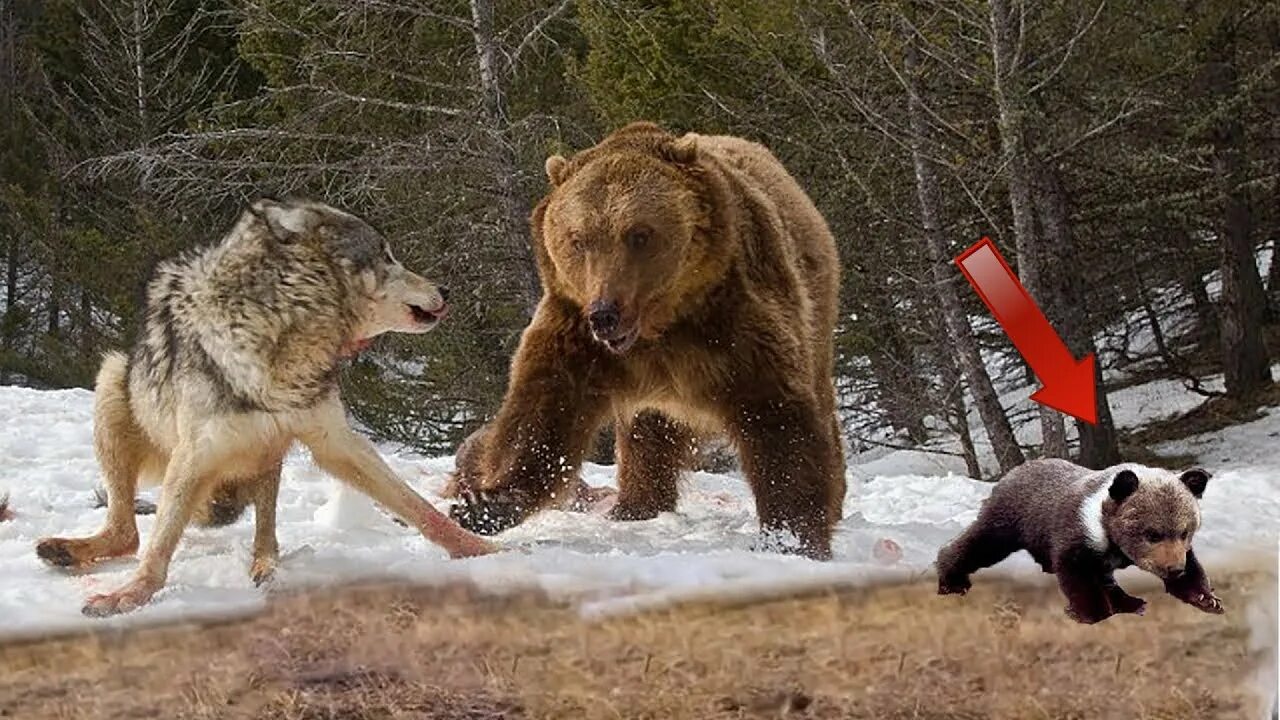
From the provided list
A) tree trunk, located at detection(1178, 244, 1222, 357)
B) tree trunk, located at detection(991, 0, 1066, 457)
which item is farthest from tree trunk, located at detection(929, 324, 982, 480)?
tree trunk, located at detection(1178, 244, 1222, 357)

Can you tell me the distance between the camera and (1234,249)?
35.7 feet

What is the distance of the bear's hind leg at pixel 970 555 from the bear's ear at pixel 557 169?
6.28ft

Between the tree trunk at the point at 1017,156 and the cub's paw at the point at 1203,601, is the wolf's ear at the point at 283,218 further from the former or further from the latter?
the tree trunk at the point at 1017,156

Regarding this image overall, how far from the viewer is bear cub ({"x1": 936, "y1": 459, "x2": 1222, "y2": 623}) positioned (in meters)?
2.94

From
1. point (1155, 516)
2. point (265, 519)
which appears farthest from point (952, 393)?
point (1155, 516)

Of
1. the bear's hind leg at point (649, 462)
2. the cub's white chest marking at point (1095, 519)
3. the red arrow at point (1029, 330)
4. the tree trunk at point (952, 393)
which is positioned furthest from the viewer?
the tree trunk at point (952, 393)

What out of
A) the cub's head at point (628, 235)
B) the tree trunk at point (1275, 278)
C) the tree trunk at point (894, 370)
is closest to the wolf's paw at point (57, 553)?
the cub's head at point (628, 235)

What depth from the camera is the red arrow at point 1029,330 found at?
383 cm

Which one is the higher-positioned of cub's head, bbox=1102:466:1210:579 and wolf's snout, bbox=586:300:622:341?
wolf's snout, bbox=586:300:622:341

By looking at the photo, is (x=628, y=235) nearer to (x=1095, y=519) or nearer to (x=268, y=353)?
(x=268, y=353)

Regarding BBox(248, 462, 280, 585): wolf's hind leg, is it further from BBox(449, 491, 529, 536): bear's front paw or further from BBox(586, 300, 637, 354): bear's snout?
BBox(586, 300, 637, 354): bear's snout

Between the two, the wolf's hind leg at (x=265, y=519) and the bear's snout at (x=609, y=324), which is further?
the wolf's hind leg at (x=265, y=519)

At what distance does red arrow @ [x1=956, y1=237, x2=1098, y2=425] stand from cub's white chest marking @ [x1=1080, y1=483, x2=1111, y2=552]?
80 centimetres

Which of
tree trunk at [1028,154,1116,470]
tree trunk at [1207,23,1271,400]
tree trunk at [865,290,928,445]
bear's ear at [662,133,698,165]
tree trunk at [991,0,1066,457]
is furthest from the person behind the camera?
tree trunk at [1207,23,1271,400]
